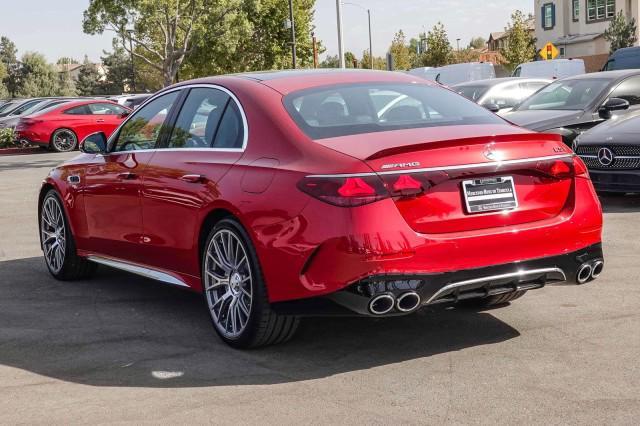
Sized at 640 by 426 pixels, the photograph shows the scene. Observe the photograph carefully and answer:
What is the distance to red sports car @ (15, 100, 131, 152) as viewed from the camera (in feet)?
99.5

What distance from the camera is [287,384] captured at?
509 cm

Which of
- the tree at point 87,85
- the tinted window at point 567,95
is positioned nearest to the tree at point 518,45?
the tinted window at point 567,95

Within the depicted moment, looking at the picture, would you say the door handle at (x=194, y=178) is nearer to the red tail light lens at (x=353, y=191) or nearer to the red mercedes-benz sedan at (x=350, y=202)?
the red mercedes-benz sedan at (x=350, y=202)

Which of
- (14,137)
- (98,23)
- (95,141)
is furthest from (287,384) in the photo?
(98,23)

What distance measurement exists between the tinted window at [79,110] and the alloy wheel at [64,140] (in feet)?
2.00

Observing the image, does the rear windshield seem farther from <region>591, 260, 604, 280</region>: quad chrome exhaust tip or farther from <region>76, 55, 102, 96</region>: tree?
<region>76, 55, 102, 96</region>: tree

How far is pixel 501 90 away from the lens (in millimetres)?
19234

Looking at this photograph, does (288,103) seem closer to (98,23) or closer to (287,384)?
(287,384)

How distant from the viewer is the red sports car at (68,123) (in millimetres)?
30312

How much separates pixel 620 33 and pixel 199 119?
6024 centimetres

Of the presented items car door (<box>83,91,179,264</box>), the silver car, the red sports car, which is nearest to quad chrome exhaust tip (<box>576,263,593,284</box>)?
car door (<box>83,91,179,264</box>)

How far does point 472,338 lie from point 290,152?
1.53 m

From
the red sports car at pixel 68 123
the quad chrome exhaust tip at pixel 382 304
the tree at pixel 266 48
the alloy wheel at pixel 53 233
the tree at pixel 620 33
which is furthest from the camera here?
the tree at pixel 266 48

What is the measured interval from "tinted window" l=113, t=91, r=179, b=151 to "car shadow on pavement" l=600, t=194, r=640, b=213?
19.7ft
